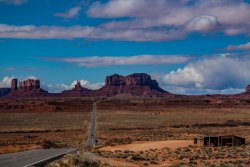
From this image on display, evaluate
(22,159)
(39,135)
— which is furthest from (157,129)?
(22,159)

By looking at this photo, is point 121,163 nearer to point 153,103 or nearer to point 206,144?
point 206,144

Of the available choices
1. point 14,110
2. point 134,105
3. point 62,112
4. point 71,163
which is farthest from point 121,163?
point 134,105

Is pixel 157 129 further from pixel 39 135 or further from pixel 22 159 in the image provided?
pixel 22 159

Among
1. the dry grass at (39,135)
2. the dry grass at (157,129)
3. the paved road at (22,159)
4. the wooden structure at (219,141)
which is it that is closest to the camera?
the paved road at (22,159)

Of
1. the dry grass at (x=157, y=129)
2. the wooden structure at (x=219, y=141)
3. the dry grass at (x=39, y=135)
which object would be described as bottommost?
the dry grass at (x=39, y=135)

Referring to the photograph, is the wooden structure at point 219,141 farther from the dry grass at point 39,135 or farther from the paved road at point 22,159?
the paved road at point 22,159

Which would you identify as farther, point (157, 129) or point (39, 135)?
point (157, 129)

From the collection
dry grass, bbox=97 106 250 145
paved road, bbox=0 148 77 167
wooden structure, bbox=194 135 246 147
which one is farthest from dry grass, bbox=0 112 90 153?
wooden structure, bbox=194 135 246 147

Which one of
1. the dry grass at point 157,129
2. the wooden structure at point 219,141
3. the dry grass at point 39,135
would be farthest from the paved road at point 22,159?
the dry grass at point 157,129

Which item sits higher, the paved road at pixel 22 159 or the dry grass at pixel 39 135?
the paved road at pixel 22 159

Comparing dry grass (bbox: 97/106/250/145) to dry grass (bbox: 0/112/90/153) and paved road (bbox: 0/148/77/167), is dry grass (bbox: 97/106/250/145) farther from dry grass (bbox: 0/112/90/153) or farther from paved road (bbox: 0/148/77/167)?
paved road (bbox: 0/148/77/167)

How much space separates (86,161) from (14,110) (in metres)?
133

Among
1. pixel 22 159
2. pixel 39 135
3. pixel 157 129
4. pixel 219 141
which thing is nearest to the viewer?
pixel 22 159

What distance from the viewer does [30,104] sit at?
16488 cm
